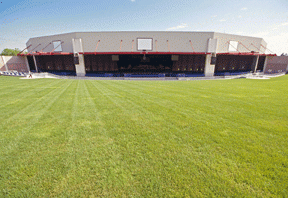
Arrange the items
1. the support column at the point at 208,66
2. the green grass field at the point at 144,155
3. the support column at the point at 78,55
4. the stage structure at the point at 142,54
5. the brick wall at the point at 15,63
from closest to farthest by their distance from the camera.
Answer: the green grass field at the point at 144,155, the support column at the point at 78,55, the support column at the point at 208,66, the stage structure at the point at 142,54, the brick wall at the point at 15,63

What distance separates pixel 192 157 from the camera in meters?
3.16

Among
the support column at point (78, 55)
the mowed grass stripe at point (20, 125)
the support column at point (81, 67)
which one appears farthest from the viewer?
the support column at point (81, 67)

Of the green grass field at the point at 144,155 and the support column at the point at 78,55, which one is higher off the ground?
the support column at the point at 78,55

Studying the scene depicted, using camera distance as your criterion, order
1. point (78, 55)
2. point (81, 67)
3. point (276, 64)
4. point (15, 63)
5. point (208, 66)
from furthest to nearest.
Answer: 1. point (276, 64)
2. point (15, 63)
3. point (208, 66)
4. point (81, 67)
5. point (78, 55)

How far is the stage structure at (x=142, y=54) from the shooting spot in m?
30.6

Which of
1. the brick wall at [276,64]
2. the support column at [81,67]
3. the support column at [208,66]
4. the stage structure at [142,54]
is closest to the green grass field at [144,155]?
the stage structure at [142,54]

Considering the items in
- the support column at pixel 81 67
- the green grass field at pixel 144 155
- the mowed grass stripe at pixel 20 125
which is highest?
the support column at pixel 81 67

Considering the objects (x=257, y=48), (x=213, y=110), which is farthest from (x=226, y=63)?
(x=213, y=110)

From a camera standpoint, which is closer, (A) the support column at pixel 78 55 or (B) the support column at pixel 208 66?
(A) the support column at pixel 78 55

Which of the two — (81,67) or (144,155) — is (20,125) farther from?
(81,67)

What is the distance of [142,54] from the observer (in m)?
31.5

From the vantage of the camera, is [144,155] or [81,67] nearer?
[144,155]

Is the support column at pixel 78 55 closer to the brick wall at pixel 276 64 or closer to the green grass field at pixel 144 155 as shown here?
the green grass field at pixel 144 155

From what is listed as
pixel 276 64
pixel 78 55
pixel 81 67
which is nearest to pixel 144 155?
pixel 81 67
